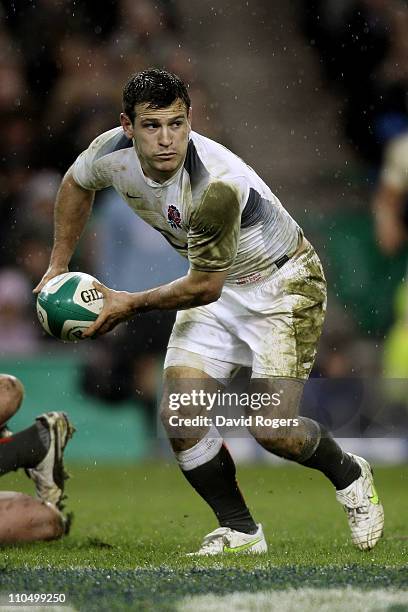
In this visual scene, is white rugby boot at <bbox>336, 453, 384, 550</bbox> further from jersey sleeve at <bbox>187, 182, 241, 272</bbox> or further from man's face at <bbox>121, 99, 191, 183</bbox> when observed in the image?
man's face at <bbox>121, 99, 191, 183</bbox>

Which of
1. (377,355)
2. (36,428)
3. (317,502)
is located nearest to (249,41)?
(377,355)

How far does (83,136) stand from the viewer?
958 centimetres

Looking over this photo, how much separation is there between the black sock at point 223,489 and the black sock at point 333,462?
325mm

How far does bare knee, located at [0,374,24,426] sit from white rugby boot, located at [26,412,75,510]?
0.66 ft

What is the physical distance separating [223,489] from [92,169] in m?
1.47

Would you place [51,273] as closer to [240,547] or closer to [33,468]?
[33,468]

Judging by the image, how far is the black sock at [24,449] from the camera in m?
5.24

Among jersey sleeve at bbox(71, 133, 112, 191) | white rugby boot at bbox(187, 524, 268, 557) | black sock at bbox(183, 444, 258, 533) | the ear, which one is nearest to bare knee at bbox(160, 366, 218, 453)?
black sock at bbox(183, 444, 258, 533)

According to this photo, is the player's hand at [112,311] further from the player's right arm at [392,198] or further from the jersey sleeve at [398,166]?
the jersey sleeve at [398,166]

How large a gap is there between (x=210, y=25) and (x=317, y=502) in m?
5.57

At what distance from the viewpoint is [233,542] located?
4.82 meters

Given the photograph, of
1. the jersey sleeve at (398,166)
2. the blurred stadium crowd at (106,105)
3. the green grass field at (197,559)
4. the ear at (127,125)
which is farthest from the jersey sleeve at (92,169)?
the jersey sleeve at (398,166)

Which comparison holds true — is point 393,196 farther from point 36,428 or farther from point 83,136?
point 36,428

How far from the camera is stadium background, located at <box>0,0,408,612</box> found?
7402 millimetres
